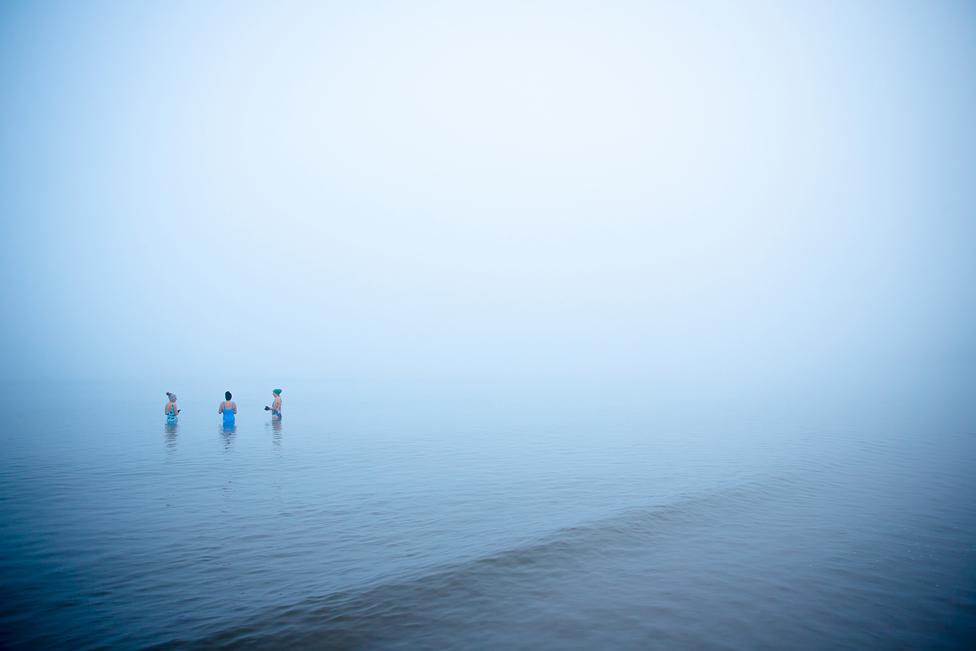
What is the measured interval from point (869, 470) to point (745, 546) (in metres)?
16.0

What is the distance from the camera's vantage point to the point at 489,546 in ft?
51.7

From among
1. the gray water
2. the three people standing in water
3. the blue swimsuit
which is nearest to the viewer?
the gray water

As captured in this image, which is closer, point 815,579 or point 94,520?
point 815,579

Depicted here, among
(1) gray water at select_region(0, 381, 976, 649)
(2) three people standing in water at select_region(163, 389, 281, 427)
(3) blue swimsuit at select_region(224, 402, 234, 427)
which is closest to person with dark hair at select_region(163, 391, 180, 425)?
(2) three people standing in water at select_region(163, 389, 281, 427)

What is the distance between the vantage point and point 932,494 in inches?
853

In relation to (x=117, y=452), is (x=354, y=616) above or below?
below

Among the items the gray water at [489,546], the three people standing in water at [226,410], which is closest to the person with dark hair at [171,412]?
the three people standing in water at [226,410]

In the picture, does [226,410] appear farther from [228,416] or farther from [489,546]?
[489,546]

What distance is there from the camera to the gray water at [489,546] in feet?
36.1

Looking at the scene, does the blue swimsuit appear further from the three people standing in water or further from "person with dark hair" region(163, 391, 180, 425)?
"person with dark hair" region(163, 391, 180, 425)

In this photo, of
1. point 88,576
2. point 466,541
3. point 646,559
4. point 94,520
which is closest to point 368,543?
point 466,541

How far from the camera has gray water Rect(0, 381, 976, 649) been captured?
10992 mm

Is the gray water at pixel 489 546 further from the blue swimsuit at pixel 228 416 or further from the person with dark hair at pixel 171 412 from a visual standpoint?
the person with dark hair at pixel 171 412

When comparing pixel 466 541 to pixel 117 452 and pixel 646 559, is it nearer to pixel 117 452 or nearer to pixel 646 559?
pixel 646 559
